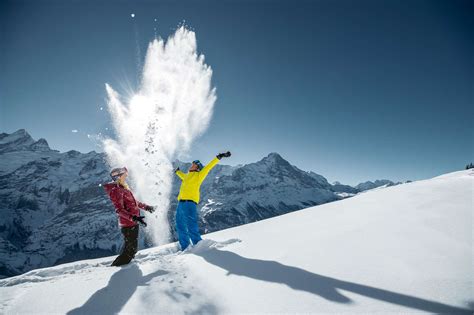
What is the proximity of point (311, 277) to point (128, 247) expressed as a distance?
4.53m

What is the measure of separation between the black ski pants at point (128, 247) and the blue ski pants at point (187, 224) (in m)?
1.37

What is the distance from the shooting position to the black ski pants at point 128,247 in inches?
244

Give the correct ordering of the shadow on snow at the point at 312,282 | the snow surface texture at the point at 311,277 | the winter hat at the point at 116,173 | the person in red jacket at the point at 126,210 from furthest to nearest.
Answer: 1. the winter hat at the point at 116,173
2. the person in red jacket at the point at 126,210
3. the snow surface texture at the point at 311,277
4. the shadow on snow at the point at 312,282

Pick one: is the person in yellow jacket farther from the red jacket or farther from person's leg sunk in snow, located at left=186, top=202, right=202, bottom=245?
the red jacket

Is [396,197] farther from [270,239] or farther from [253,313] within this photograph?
[253,313]

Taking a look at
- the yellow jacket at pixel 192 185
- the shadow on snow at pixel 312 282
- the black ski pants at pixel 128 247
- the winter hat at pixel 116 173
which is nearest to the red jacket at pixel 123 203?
the black ski pants at pixel 128 247

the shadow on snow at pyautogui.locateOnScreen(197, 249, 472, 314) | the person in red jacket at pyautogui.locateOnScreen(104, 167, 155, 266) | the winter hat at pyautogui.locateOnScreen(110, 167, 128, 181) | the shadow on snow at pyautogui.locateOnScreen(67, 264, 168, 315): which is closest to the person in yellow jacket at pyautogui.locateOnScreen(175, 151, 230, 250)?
the person in red jacket at pyautogui.locateOnScreen(104, 167, 155, 266)

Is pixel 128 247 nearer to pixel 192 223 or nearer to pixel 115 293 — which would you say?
pixel 192 223

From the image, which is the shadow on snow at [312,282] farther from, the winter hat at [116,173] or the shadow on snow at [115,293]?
the winter hat at [116,173]

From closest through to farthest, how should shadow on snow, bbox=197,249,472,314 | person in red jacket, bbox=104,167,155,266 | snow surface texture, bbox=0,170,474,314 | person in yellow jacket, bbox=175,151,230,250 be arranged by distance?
shadow on snow, bbox=197,249,472,314, snow surface texture, bbox=0,170,474,314, person in red jacket, bbox=104,167,155,266, person in yellow jacket, bbox=175,151,230,250

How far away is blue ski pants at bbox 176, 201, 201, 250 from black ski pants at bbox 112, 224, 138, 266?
4.49ft

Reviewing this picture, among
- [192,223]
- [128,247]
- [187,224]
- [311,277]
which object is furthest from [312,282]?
[187,224]

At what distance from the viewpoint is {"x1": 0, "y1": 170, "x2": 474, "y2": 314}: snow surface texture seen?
3.00 metres

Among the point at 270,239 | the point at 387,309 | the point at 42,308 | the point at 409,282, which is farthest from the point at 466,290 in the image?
the point at 42,308
